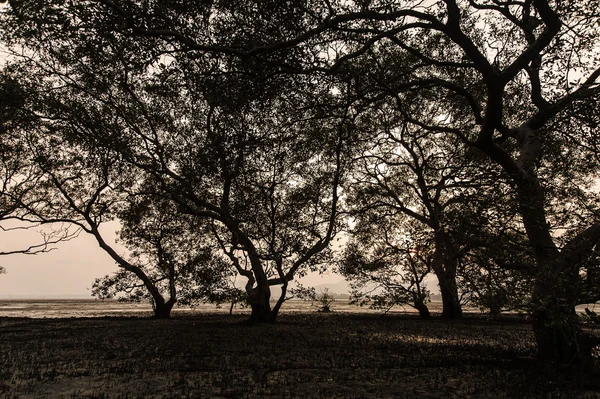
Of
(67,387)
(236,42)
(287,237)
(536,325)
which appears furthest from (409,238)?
(287,237)

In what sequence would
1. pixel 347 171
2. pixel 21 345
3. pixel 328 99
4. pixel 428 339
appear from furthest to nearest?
pixel 347 171, pixel 428 339, pixel 21 345, pixel 328 99

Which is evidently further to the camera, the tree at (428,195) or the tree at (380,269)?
the tree at (380,269)

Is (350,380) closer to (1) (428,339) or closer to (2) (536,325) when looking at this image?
(2) (536,325)

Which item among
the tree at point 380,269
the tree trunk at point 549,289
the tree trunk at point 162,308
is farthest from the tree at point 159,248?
the tree trunk at point 549,289

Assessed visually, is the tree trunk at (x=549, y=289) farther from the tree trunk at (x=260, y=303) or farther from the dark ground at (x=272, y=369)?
the tree trunk at (x=260, y=303)

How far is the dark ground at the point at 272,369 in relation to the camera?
8.45 metres

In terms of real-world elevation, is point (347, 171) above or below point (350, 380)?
above

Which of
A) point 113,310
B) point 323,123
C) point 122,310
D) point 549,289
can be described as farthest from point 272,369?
point 113,310

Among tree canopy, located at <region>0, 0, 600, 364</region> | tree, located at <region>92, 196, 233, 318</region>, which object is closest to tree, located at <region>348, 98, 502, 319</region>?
tree canopy, located at <region>0, 0, 600, 364</region>

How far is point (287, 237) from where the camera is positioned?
77.2 feet

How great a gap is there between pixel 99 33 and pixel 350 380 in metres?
10.6

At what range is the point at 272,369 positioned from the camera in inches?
428

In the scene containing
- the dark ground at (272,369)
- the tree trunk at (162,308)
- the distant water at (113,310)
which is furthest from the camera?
the distant water at (113,310)

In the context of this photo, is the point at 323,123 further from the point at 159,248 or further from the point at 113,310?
the point at 113,310
